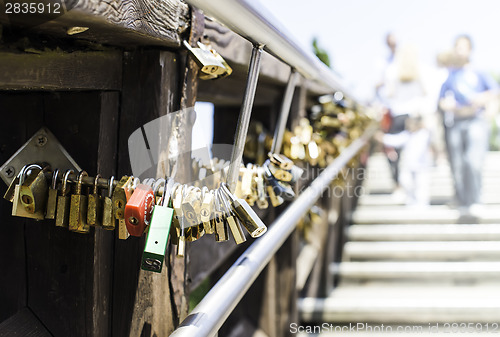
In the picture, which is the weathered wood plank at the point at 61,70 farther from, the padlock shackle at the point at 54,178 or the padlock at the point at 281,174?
the padlock at the point at 281,174

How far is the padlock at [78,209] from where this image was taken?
2.72ft

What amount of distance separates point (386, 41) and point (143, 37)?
4490 millimetres

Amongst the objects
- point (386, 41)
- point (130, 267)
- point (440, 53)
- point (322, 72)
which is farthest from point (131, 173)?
point (386, 41)

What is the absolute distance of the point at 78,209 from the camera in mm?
833

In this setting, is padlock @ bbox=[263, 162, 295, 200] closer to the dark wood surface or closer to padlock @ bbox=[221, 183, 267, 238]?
padlock @ bbox=[221, 183, 267, 238]

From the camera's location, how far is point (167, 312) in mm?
1050

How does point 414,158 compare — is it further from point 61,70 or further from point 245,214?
point 61,70

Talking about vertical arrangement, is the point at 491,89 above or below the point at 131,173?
above

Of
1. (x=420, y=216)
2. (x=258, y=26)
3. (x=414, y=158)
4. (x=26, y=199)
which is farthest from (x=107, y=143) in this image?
(x=414, y=158)

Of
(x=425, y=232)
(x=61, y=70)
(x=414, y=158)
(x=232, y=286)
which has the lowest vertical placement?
(x=425, y=232)

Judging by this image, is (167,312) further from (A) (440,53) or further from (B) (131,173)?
(A) (440,53)

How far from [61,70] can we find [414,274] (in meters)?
2.78

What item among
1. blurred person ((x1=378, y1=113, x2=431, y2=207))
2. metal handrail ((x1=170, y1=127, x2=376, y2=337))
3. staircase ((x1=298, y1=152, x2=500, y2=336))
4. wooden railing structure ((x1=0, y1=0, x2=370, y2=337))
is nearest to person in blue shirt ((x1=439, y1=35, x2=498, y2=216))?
staircase ((x1=298, y1=152, x2=500, y2=336))

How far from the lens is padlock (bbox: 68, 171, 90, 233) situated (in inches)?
32.7
